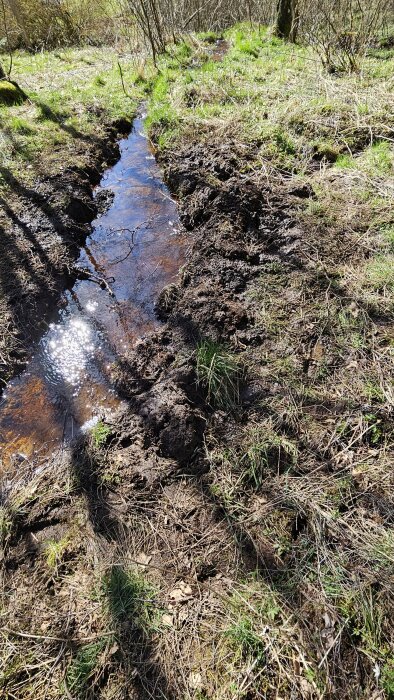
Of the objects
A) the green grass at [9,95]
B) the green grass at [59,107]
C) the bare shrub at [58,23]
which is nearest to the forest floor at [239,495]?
the green grass at [59,107]

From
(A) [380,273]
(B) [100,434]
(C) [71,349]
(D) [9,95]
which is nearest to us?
(B) [100,434]

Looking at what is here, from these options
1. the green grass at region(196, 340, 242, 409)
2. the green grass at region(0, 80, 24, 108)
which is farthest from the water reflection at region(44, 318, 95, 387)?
the green grass at region(0, 80, 24, 108)

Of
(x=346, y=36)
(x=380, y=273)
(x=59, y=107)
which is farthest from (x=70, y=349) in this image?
(x=346, y=36)

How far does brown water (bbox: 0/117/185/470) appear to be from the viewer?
3.12m

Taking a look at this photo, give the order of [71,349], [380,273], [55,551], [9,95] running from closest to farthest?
1. [55,551]
2. [380,273]
3. [71,349]
4. [9,95]

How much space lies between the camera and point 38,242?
4539 mm

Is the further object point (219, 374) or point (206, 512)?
point (219, 374)

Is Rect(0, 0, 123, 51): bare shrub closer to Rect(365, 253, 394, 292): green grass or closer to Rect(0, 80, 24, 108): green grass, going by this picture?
Rect(0, 80, 24, 108): green grass

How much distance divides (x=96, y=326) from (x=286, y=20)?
11.1m

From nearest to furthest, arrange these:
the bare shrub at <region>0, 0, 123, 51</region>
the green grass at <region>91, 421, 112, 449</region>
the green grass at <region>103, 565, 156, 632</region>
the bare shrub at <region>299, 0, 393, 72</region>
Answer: the green grass at <region>103, 565, 156, 632</region> < the green grass at <region>91, 421, 112, 449</region> < the bare shrub at <region>299, 0, 393, 72</region> < the bare shrub at <region>0, 0, 123, 51</region>

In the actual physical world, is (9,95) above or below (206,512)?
above

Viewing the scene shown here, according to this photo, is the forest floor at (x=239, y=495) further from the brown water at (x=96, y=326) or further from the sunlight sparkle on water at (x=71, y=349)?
the sunlight sparkle on water at (x=71, y=349)

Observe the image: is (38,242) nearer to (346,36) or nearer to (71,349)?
(71,349)

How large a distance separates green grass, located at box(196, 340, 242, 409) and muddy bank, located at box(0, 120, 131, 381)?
1.78 m
